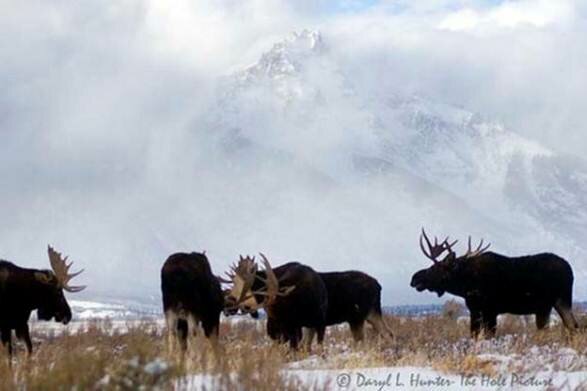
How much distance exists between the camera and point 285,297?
725 inches

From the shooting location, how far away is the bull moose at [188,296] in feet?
55.4

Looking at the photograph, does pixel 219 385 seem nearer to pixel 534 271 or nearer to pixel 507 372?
pixel 507 372

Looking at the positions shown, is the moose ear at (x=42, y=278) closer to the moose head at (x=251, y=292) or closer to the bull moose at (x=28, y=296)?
the bull moose at (x=28, y=296)

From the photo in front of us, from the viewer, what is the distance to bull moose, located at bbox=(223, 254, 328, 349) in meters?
18.2

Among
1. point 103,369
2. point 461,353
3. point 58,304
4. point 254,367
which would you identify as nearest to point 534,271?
point 461,353

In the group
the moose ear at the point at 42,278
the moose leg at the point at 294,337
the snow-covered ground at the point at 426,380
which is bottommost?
the snow-covered ground at the point at 426,380

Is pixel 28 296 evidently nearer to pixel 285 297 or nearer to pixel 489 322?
pixel 285 297

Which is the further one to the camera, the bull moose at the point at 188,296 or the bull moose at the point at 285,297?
the bull moose at the point at 285,297

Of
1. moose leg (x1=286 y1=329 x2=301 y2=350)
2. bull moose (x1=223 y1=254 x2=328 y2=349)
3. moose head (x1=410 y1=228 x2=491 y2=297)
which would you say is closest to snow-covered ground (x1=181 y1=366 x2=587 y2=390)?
moose leg (x1=286 y1=329 x2=301 y2=350)

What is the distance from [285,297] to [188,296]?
6.37 feet

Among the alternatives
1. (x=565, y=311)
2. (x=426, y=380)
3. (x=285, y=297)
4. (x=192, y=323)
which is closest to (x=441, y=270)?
(x=565, y=311)

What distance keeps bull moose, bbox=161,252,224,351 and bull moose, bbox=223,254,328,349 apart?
2.93ft

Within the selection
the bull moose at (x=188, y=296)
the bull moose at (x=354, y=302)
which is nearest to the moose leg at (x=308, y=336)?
the bull moose at (x=354, y=302)

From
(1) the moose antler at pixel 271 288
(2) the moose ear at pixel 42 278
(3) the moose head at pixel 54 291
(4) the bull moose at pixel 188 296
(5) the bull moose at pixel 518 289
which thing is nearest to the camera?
(4) the bull moose at pixel 188 296
